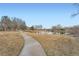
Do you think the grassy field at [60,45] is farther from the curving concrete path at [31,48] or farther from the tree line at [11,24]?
the tree line at [11,24]

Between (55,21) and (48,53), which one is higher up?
(55,21)

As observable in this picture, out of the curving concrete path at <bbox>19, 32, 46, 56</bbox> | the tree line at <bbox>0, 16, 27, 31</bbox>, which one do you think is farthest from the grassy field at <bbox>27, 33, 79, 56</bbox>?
the tree line at <bbox>0, 16, 27, 31</bbox>

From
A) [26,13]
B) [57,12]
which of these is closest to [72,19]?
[57,12]

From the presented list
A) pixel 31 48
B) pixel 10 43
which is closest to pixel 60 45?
pixel 31 48

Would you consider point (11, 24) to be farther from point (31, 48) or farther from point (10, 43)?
point (31, 48)

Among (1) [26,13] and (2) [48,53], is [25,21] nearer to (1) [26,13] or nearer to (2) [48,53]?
(1) [26,13]

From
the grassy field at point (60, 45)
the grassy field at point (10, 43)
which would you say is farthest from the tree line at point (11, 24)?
the grassy field at point (60, 45)
